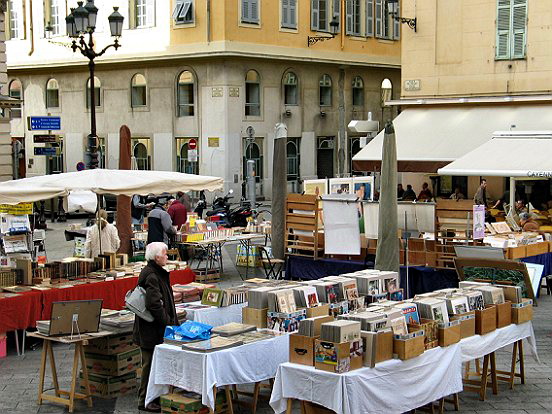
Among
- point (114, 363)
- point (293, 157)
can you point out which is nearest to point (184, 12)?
point (293, 157)

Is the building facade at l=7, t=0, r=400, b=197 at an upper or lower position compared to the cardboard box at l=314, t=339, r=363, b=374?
upper

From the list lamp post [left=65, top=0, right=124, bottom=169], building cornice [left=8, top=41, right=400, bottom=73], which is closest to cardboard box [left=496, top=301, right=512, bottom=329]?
lamp post [left=65, top=0, right=124, bottom=169]

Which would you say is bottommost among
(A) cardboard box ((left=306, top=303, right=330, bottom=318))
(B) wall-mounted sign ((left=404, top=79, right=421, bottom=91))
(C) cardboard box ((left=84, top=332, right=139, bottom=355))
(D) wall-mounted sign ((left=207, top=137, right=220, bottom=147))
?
(C) cardboard box ((left=84, top=332, right=139, bottom=355))

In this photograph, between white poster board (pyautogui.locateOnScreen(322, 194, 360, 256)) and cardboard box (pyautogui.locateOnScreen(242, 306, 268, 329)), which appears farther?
white poster board (pyautogui.locateOnScreen(322, 194, 360, 256))

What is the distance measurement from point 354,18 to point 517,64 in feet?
62.5

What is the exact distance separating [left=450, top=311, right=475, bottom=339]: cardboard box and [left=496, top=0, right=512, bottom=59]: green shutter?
18.1m

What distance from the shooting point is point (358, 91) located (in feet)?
153

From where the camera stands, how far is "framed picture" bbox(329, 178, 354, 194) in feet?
68.0

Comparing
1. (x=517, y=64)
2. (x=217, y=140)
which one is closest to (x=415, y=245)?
(x=517, y=64)

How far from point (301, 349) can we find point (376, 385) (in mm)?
769

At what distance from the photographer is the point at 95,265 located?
51.0 ft

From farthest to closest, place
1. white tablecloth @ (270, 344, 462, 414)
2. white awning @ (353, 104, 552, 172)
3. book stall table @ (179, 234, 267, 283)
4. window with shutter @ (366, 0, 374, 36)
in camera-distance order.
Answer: window with shutter @ (366, 0, 374, 36)
white awning @ (353, 104, 552, 172)
book stall table @ (179, 234, 267, 283)
white tablecloth @ (270, 344, 462, 414)

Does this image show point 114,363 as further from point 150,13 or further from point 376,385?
point 150,13

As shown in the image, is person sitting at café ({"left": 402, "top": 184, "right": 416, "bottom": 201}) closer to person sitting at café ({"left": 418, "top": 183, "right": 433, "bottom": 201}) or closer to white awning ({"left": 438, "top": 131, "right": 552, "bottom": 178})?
person sitting at café ({"left": 418, "top": 183, "right": 433, "bottom": 201})
